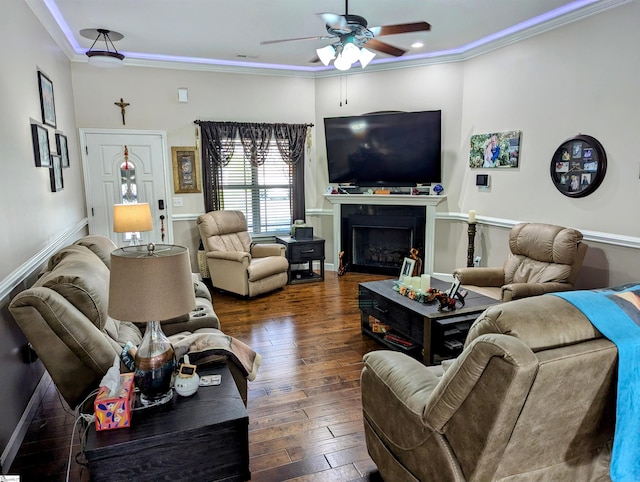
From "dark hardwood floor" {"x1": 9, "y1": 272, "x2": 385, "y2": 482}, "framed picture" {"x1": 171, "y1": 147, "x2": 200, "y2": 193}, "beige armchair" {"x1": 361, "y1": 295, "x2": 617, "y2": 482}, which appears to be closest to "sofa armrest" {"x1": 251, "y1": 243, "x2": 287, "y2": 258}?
"dark hardwood floor" {"x1": 9, "y1": 272, "x2": 385, "y2": 482}

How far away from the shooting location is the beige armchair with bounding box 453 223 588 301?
3.55m

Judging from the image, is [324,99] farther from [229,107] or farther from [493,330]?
[493,330]

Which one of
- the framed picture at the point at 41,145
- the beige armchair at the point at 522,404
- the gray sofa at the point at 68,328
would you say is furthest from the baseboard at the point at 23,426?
the beige armchair at the point at 522,404

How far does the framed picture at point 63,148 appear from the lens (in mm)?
4027

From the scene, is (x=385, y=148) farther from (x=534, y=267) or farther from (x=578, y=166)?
(x=534, y=267)

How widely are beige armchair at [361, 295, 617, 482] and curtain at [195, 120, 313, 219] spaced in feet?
15.4

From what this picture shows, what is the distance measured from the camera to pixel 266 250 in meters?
5.60

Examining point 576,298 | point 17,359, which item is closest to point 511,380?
point 576,298

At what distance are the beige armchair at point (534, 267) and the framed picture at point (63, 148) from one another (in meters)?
4.01

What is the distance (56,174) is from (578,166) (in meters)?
4.86

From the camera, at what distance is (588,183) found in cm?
384

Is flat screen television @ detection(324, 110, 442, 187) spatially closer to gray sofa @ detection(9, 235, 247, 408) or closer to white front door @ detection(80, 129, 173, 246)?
white front door @ detection(80, 129, 173, 246)

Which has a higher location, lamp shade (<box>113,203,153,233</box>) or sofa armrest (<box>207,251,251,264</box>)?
lamp shade (<box>113,203,153,233</box>)

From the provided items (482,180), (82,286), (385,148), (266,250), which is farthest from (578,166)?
(82,286)
